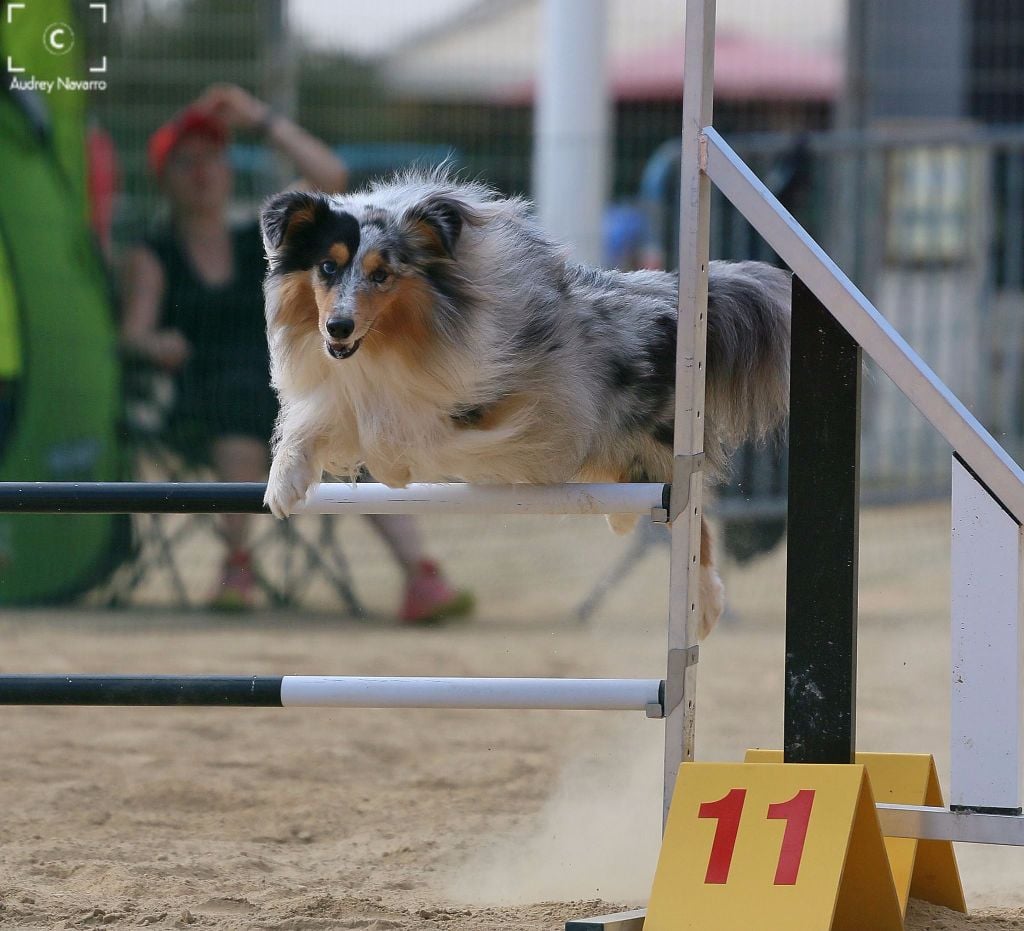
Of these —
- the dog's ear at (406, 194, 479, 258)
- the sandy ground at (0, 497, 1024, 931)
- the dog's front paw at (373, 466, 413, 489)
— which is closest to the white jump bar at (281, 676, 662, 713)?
the sandy ground at (0, 497, 1024, 931)

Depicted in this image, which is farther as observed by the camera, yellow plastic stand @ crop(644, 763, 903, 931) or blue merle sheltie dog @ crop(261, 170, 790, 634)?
blue merle sheltie dog @ crop(261, 170, 790, 634)

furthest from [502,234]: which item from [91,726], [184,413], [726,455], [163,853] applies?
[184,413]

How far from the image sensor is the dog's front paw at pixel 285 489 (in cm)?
292

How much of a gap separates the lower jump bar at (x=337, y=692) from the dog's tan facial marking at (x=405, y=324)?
31.0 inches

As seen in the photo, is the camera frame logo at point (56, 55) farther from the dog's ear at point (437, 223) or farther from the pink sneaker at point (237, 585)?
the dog's ear at point (437, 223)

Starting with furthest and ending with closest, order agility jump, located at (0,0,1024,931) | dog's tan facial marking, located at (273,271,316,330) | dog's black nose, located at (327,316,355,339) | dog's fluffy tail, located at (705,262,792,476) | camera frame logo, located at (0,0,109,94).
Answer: camera frame logo, located at (0,0,109,94), dog's fluffy tail, located at (705,262,792,476), dog's tan facial marking, located at (273,271,316,330), dog's black nose, located at (327,316,355,339), agility jump, located at (0,0,1024,931)

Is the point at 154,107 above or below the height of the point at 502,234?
above

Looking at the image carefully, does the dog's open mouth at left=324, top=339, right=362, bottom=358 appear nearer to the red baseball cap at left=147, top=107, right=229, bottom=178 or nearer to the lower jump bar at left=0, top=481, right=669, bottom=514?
the lower jump bar at left=0, top=481, right=669, bottom=514

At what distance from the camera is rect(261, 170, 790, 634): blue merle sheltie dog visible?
3180 mm

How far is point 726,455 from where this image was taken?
3869mm

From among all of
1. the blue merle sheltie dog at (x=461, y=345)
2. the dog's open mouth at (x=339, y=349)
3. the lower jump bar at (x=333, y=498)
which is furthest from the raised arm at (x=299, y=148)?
the lower jump bar at (x=333, y=498)

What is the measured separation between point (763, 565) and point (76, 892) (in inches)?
207

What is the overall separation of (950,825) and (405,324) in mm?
1526

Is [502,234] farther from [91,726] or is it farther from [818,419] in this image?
[91,726]
